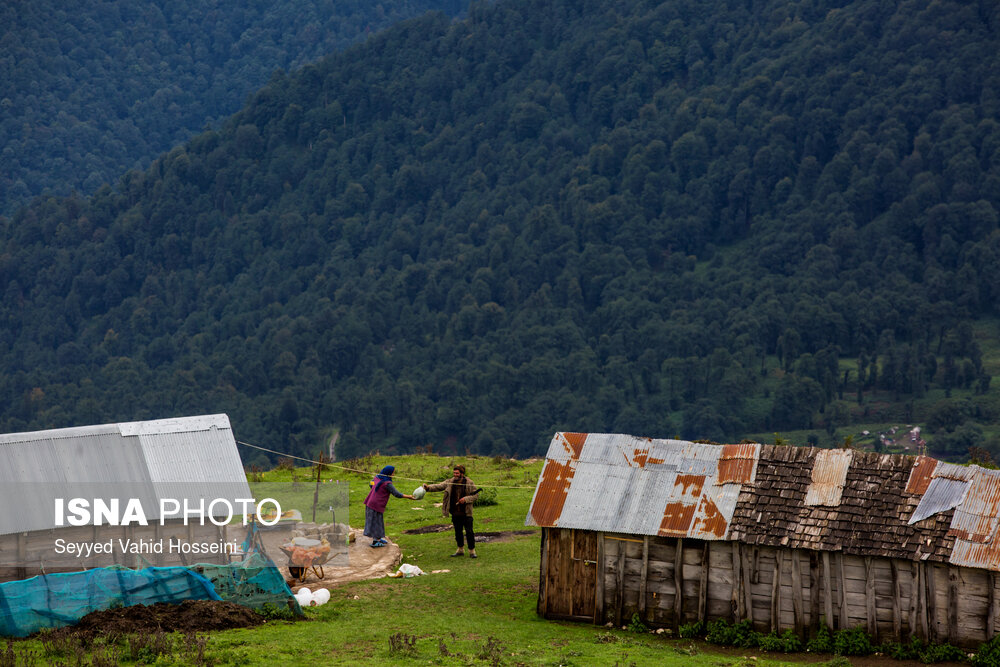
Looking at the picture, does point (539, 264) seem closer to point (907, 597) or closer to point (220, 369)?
point (220, 369)

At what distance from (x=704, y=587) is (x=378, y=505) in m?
9.12

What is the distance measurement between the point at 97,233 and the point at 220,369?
168 feet

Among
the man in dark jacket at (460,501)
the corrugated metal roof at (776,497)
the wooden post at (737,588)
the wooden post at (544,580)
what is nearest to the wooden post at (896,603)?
the corrugated metal roof at (776,497)

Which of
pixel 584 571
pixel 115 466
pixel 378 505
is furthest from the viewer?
pixel 378 505

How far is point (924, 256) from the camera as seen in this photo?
15525 centimetres

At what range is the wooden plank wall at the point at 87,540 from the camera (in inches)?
885

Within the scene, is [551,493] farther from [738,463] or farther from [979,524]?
[979,524]

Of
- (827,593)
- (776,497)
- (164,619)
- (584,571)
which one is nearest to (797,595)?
(827,593)

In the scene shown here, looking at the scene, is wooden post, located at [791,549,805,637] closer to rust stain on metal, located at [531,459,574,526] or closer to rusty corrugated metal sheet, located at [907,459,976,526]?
rusty corrugated metal sheet, located at [907,459,976,526]

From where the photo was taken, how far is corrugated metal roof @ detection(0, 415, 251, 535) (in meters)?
23.1

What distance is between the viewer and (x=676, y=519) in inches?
877

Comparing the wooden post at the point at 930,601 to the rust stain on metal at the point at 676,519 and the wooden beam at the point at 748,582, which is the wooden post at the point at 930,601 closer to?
the wooden beam at the point at 748,582

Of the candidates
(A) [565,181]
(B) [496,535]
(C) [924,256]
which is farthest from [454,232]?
(B) [496,535]

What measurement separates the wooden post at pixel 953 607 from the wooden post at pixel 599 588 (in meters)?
6.41
